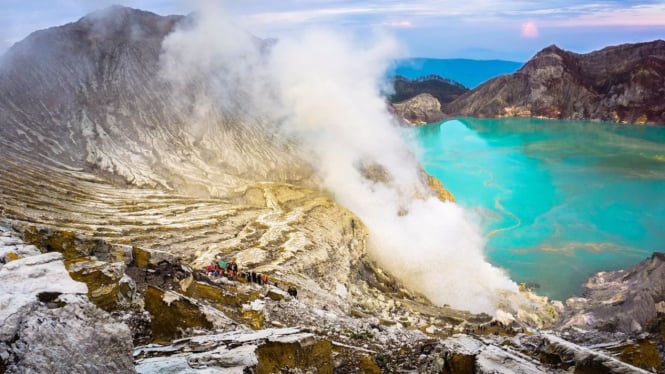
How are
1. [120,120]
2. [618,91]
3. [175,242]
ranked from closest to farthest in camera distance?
[175,242] → [120,120] → [618,91]

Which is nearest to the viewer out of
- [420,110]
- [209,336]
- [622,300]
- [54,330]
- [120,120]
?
[54,330]

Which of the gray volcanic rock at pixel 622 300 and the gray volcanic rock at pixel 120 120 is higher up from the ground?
the gray volcanic rock at pixel 120 120

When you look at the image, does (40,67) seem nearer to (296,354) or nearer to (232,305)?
(232,305)

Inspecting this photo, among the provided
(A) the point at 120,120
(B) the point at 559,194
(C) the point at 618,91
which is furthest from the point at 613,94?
(A) the point at 120,120

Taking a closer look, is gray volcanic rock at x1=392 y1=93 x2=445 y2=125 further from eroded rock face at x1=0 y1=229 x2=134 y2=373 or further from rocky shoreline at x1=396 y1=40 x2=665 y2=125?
eroded rock face at x1=0 y1=229 x2=134 y2=373

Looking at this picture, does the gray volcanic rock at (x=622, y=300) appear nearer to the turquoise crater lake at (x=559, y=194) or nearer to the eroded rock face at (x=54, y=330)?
the turquoise crater lake at (x=559, y=194)

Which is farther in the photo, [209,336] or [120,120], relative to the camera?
[120,120]

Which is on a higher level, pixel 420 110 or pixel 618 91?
pixel 618 91

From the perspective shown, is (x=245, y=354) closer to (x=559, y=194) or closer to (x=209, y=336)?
(x=209, y=336)

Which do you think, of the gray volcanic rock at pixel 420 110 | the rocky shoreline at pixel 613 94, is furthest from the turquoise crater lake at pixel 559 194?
the gray volcanic rock at pixel 420 110

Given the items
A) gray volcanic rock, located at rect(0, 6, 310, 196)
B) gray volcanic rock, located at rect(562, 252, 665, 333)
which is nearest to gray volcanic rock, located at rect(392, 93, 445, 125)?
gray volcanic rock, located at rect(0, 6, 310, 196)
